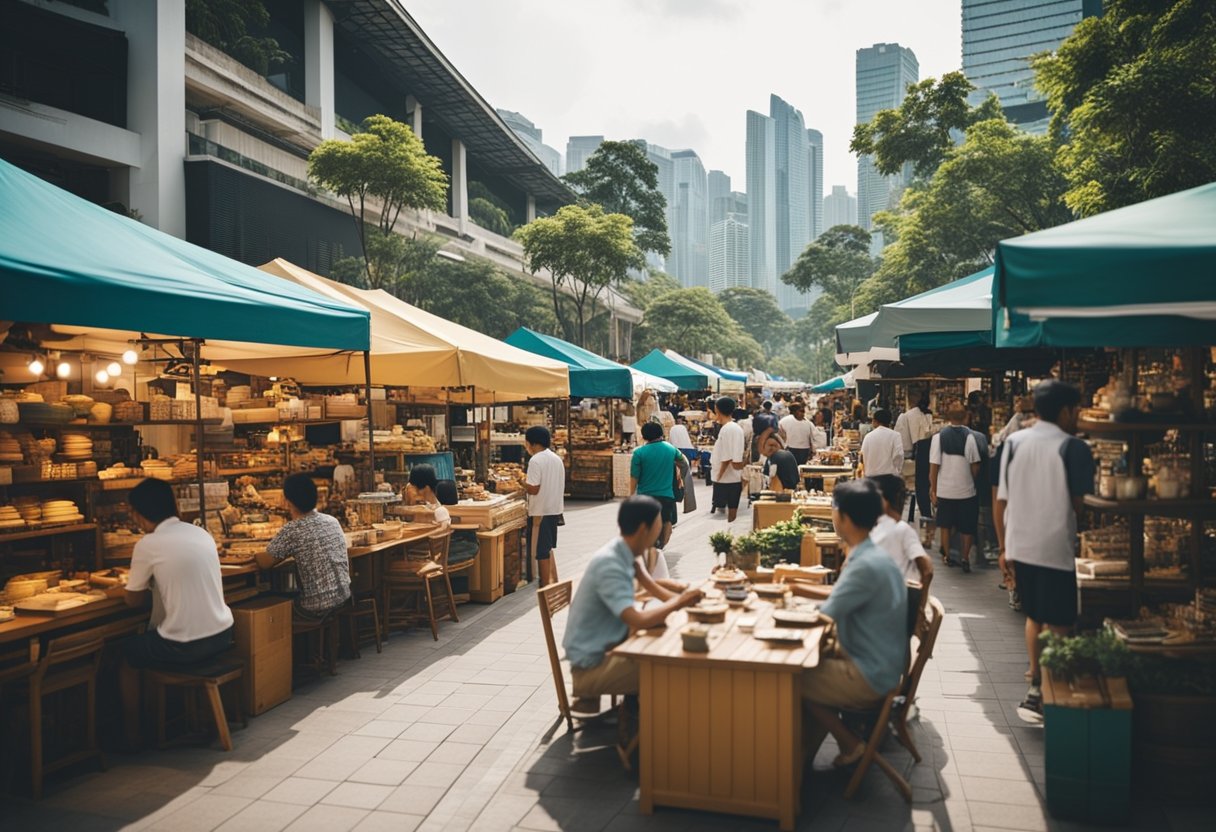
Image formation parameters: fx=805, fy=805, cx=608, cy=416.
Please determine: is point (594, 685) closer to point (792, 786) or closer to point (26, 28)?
point (792, 786)

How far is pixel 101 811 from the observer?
400 centimetres

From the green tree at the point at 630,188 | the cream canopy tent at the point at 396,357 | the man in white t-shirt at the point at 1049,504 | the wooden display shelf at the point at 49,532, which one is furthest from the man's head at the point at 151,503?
the green tree at the point at 630,188

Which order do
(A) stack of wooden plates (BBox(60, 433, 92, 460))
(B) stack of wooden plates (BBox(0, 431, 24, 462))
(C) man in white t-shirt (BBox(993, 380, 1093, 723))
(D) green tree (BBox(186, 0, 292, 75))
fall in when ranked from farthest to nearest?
(D) green tree (BBox(186, 0, 292, 75)) → (A) stack of wooden plates (BBox(60, 433, 92, 460)) → (B) stack of wooden plates (BBox(0, 431, 24, 462)) → (C) man in white t-shirt (BBox(993, 380, 1093, 723))

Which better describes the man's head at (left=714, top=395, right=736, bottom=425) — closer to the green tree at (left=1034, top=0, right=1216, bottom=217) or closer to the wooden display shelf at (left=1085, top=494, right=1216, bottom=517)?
the wooden display shelf at (left=1085, top=494, right=1216, bottom=517)

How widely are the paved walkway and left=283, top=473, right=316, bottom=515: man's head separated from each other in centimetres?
131

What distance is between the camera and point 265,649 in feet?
17.4

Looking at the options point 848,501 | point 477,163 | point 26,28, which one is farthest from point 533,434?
point 477,163

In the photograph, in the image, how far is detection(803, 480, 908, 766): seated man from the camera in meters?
3.77

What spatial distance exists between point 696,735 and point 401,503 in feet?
18.5

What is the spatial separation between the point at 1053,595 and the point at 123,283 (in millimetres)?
5581

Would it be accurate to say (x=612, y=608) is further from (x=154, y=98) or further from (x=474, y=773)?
(x=154, y=98)

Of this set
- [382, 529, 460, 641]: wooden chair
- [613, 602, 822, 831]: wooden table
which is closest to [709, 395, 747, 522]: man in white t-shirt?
[382, 529, 460, 641]: wooden chair

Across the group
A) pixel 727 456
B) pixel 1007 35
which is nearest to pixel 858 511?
pixel 727 456

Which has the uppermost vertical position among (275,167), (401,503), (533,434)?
(275,167)
